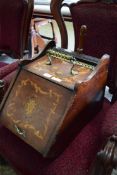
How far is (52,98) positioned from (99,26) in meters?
0.47

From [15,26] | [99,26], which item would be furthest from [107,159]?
[15,26]

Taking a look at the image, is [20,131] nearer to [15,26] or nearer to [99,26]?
[99,26]

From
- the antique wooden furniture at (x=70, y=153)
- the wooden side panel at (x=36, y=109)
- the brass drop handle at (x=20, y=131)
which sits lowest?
the antique wooden furniture at (x=70, y=153)

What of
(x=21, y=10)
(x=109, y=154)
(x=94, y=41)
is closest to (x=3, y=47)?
(x=21, y=10)

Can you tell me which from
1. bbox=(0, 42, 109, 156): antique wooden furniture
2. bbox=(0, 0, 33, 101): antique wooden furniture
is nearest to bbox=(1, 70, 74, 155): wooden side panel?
bbox=(0, 42, 109, 156): antique wooden furniture

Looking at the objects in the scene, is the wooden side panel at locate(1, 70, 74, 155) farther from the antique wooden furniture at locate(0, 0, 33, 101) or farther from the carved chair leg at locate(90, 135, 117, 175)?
the antique wooden furniture at locate(0, 0, 33, 101)

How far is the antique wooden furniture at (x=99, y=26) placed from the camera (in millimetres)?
1042

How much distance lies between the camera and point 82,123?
0.95 meters

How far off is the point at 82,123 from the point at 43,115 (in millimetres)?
195

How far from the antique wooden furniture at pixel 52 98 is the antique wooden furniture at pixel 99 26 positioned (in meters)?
0.18

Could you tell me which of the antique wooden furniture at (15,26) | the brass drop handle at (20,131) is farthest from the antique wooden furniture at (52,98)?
the antique wooden furniture at (15,26)

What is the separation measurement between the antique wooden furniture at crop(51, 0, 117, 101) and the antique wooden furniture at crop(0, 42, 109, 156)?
0.58ft

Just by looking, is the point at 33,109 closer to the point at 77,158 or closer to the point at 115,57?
the point at 77,158

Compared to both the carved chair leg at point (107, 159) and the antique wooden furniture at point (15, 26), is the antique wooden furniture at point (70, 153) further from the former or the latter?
the antique wooden furniture at point (15, 26)
